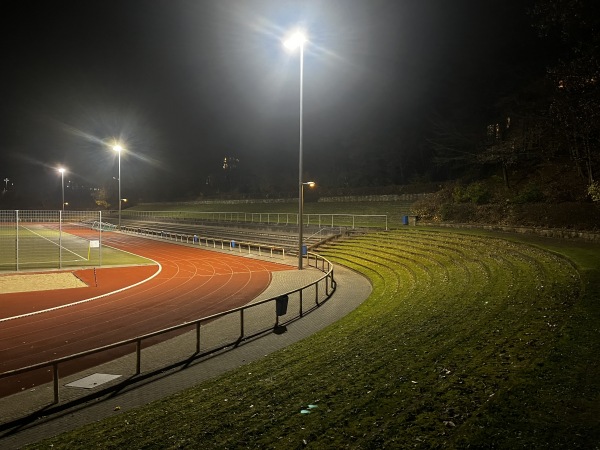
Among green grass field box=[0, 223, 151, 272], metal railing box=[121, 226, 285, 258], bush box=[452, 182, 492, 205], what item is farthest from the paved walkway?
bush box=[452, 182, 492, 205]

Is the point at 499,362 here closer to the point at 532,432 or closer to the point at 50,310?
the point at 532,432

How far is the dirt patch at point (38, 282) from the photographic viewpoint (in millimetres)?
→ 17953

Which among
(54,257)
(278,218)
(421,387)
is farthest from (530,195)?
(54,257)

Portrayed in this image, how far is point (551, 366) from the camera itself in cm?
521

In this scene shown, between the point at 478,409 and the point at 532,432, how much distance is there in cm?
60

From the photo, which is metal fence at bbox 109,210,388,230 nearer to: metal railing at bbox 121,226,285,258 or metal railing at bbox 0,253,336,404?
metal railing at bbox 121,226,285,258

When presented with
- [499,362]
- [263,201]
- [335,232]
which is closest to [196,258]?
[335,232]

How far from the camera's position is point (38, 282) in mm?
19500

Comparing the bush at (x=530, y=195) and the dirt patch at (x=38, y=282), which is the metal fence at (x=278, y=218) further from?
the dirt patch at (x=38, y=282)

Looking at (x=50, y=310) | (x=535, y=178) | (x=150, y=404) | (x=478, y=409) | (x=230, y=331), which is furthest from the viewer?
(x=535, y=178)

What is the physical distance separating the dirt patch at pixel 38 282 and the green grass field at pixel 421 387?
48.1 feet

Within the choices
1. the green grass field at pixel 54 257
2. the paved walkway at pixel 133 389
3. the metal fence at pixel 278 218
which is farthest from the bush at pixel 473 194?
the green grass field at pixel 54 257

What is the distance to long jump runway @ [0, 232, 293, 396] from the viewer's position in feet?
33.4

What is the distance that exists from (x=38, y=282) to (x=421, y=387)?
20111 mm
